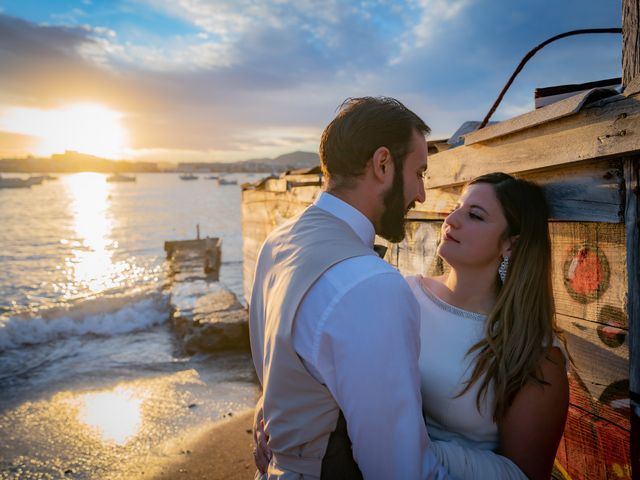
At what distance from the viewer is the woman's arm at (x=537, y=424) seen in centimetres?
199

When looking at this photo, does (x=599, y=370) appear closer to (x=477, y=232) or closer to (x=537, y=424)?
(x=537, y=424)

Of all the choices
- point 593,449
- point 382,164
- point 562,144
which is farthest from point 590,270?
point 382,164

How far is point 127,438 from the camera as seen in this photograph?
617 cm

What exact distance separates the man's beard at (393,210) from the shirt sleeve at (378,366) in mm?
555

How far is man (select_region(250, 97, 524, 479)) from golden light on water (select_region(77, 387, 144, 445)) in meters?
5.49

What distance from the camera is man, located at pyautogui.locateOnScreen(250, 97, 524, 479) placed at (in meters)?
1.36

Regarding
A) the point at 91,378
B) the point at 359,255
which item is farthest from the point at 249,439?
the point at 359,255

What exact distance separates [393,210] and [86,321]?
13576 mm

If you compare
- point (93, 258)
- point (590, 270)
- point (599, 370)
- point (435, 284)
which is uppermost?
point (590, 270)

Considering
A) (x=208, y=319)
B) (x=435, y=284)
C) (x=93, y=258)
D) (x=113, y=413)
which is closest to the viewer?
(x=435, y=284)

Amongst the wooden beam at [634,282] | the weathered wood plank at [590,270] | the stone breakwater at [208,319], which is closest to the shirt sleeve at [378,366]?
the wooden beam at [634,282]

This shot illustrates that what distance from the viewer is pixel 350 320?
1.37 metres

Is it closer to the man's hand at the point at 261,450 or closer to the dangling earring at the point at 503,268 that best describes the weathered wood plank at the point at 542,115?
the dangling earring at the point at 503,268

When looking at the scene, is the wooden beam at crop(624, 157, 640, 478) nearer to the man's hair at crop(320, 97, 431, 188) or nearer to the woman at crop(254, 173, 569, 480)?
the woman at crop(254, 173, 569, 480)
